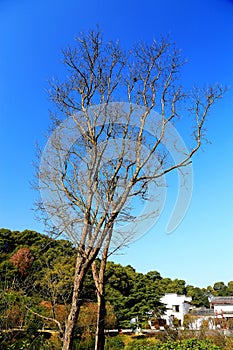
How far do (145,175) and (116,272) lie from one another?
948 centimetres

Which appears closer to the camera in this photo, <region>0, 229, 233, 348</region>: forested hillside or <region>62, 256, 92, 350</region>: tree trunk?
<region>62, 256, 92, 350</region>: tree trunk

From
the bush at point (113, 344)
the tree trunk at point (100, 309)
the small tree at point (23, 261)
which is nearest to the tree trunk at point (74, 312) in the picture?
the tree trunk at point (100, 309)

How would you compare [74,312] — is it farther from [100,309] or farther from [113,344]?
[113,344]

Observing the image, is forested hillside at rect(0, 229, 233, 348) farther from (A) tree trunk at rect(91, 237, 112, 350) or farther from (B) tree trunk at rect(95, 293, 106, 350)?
(B) tree trunk at rect(95, 293, 106, 350)

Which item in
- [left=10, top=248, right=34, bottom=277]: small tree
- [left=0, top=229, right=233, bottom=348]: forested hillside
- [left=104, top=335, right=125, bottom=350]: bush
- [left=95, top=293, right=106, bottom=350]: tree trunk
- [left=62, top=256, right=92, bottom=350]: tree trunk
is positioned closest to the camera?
[left=62, top=256, right=92, bottom=350]: tree trunk

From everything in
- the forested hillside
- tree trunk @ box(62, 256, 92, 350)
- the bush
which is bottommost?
the bush

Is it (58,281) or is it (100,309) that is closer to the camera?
(100,309)

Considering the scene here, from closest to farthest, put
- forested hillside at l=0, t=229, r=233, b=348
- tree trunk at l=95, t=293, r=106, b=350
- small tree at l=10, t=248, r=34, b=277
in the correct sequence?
1. tree trunk at l=95, t=293, r=106, b=350
2. forested hillside at l=0, t=229, r=233, b=348
3. small tree at l=10, t=248, r=34, b=277

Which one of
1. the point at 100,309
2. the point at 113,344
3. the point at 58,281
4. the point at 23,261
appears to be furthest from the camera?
the point at 23,261

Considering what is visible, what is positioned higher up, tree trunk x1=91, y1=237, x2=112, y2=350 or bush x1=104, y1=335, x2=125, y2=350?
tree trunk x1=91, y1=237, x2=112, y2=350

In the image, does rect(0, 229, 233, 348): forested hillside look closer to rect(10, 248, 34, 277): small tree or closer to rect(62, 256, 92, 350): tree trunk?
rect(10, 248, 34, 277): small tree

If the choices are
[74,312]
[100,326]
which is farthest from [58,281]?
[74,312]

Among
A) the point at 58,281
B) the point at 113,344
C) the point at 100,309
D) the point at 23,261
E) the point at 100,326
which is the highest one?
the point at 23,261

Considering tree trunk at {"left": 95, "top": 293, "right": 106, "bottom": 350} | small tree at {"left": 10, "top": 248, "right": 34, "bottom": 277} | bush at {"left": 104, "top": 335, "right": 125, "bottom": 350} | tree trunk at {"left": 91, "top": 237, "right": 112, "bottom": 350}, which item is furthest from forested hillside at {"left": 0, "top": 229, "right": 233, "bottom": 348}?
tree trunk at {"left": 95, "top": 293, "right": 106, "bottom": 350}
